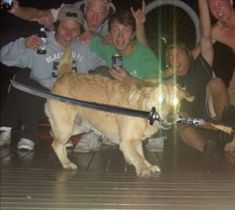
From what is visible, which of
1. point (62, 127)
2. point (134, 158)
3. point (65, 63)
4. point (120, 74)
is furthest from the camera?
point (120, 74)

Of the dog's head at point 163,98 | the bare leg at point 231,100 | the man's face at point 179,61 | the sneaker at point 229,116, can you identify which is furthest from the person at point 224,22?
the dog's head at point 163,98

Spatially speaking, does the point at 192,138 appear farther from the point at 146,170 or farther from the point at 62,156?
the point at 62,156

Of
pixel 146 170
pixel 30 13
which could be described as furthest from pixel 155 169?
pixel 30 13

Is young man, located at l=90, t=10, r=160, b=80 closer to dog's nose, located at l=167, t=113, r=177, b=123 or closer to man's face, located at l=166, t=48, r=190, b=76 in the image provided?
man's face, located at l=166, t=48, r=190, b=76

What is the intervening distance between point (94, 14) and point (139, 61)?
66cm

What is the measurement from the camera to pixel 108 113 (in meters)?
3.24

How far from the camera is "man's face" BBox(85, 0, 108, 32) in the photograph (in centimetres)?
404

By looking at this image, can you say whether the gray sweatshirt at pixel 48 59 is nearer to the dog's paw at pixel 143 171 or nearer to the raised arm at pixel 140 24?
the raised arm at pixel 140 24

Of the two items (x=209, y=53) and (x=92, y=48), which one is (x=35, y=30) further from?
(x=209, y=53)

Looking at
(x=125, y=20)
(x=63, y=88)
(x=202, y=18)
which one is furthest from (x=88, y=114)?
(x=202, y=18)

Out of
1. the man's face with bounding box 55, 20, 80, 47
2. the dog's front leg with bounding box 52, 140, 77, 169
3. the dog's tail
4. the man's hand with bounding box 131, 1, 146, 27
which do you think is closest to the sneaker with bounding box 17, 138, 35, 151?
the dog's front leg with bounding box 52, 140, 77, 169

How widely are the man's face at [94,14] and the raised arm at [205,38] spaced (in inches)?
38.0

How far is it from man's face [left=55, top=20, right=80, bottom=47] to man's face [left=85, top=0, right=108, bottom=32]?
0.27 meters


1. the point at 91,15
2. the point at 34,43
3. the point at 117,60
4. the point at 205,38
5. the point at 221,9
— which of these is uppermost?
the point at 221,9
